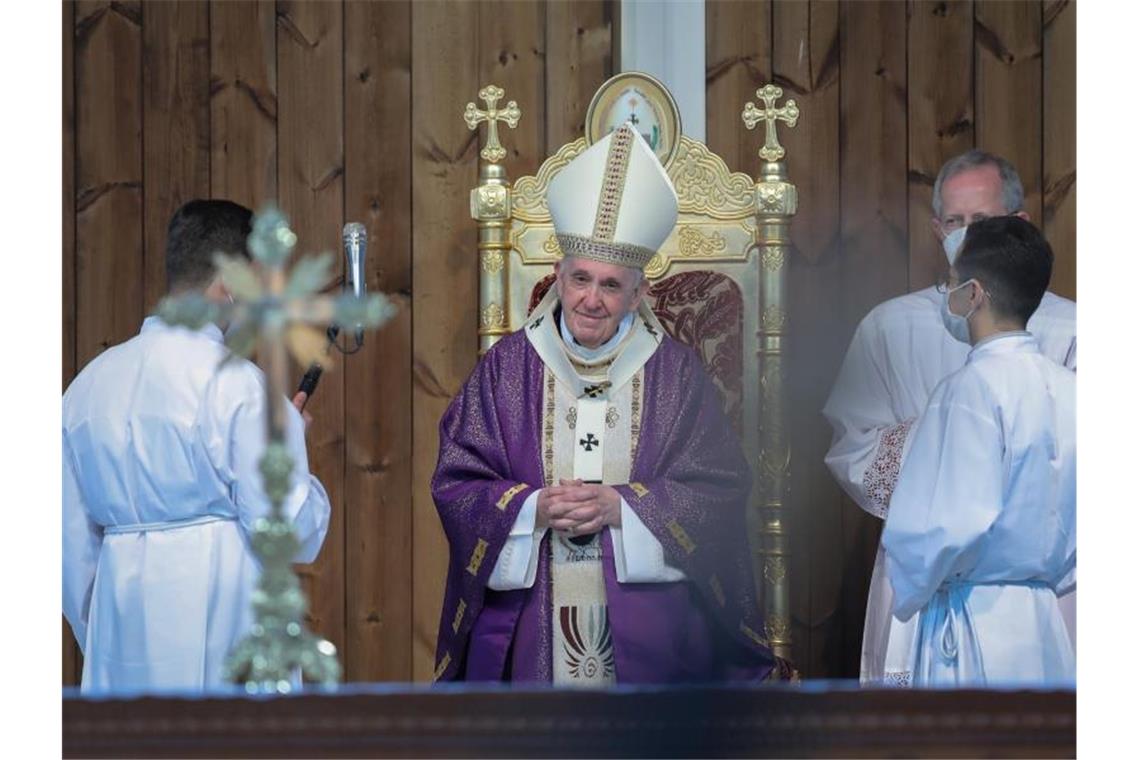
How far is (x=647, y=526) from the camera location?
14.2ft

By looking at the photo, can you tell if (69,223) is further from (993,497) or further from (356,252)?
(993,497)

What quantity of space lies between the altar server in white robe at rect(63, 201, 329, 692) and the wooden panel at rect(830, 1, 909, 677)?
176 cm

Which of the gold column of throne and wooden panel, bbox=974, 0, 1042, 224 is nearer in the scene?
the gold column of throne

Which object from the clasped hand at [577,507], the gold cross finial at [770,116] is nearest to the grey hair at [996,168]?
the gold cross finial at [770,116]

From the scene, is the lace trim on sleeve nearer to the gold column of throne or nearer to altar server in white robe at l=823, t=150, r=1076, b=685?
altar server in white robe at l=823, t=150, r=1076, b=685

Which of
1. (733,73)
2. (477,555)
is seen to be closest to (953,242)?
(733,73)

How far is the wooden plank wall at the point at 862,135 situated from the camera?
5.40 meters

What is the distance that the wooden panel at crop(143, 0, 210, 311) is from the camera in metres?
5.48

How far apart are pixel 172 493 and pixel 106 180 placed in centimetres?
145

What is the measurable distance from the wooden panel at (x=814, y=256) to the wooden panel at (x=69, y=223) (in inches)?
72.3

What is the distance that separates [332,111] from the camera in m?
5.48

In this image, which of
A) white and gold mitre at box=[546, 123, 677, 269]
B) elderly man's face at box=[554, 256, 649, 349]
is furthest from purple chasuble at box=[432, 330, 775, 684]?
white and gold mitre at box=[546, 123, 677, 269]

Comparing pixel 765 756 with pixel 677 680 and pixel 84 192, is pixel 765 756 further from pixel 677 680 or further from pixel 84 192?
pixel 84 192

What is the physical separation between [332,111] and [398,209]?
1.04ft
